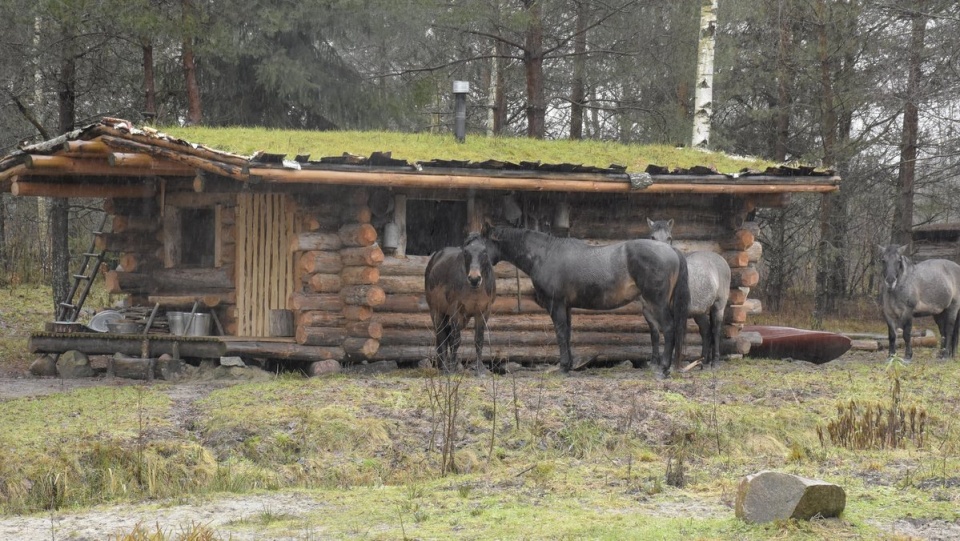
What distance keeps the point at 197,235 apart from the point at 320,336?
3.40 meters

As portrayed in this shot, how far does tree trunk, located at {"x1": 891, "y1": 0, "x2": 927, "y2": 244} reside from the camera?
23.0 meters

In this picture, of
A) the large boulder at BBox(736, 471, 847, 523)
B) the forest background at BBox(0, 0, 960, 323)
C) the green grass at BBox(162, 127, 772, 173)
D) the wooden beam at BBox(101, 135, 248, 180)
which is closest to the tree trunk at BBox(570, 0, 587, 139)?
the forest background at BBox(0, 0, 960, 323)

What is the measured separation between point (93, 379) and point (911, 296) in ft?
37.0

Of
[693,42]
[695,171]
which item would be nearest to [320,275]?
[695,171]

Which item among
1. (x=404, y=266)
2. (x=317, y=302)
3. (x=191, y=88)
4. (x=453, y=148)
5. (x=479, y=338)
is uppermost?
(x=191, y=88)

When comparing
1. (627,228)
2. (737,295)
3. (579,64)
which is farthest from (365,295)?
(579,64)

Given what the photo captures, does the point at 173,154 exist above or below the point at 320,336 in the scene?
above

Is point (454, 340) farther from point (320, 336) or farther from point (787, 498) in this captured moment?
point (787, 498)

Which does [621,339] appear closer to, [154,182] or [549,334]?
[549,334]

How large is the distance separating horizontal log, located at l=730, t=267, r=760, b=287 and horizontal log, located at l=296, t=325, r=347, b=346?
595 centimetres

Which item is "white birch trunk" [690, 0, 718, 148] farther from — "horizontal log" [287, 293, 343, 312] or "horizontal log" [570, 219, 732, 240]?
"horizontal log" [287, 293, 343, 312]

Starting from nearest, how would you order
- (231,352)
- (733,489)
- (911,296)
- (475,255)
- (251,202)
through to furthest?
(733,489)
(475,255)
(231,352)
(251,202)
(911,296)

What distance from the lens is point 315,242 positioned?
15195mm

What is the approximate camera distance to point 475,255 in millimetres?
13742
